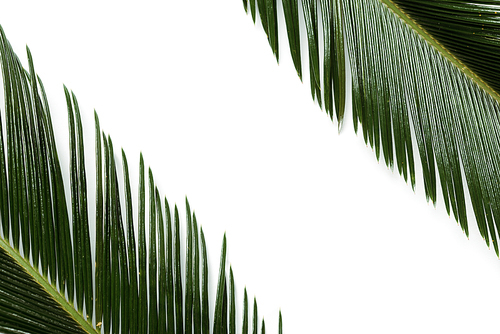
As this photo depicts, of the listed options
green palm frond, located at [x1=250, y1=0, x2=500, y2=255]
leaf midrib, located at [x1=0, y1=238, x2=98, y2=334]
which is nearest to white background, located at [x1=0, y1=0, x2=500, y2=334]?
green palm frond, located at [x1=250, y1=0, x2=500, y2=255]

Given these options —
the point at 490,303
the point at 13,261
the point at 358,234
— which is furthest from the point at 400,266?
the point at 13,261

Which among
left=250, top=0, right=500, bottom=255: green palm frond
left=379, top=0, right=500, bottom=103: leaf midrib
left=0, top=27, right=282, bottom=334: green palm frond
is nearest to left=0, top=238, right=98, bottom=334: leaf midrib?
left=0, top=27, right=282, bottom=334: green palm frond

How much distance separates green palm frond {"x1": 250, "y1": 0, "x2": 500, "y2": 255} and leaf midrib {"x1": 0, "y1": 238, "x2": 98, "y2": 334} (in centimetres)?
58

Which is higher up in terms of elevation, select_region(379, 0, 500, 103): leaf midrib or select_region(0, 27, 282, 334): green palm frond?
select_region(379, 0, 500, 103): leaf midrib

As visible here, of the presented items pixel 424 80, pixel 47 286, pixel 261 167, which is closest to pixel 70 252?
pixel 47 286

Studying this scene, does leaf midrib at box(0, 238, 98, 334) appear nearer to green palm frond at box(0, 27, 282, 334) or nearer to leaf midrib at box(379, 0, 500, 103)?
green palm frond at box(0, 27, 282, 334)

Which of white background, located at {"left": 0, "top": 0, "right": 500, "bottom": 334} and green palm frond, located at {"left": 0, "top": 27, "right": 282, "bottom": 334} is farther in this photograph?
white background, located at {"left": 0, "top": 0, "right": 500, "bottom": 334}

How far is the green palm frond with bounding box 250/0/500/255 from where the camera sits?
2.08ft

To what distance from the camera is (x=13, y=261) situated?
0.55 metres

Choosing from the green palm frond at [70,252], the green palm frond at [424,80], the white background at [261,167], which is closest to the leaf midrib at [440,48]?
the green palm frond at [424,80]

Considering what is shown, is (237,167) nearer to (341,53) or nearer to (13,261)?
(341,53)

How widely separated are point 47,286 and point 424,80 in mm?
734

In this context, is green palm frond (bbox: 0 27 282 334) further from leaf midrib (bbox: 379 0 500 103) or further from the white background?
leaf midrib (bbox: 379 0 500 103)

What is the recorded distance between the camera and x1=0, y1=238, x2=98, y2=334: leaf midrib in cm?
55
